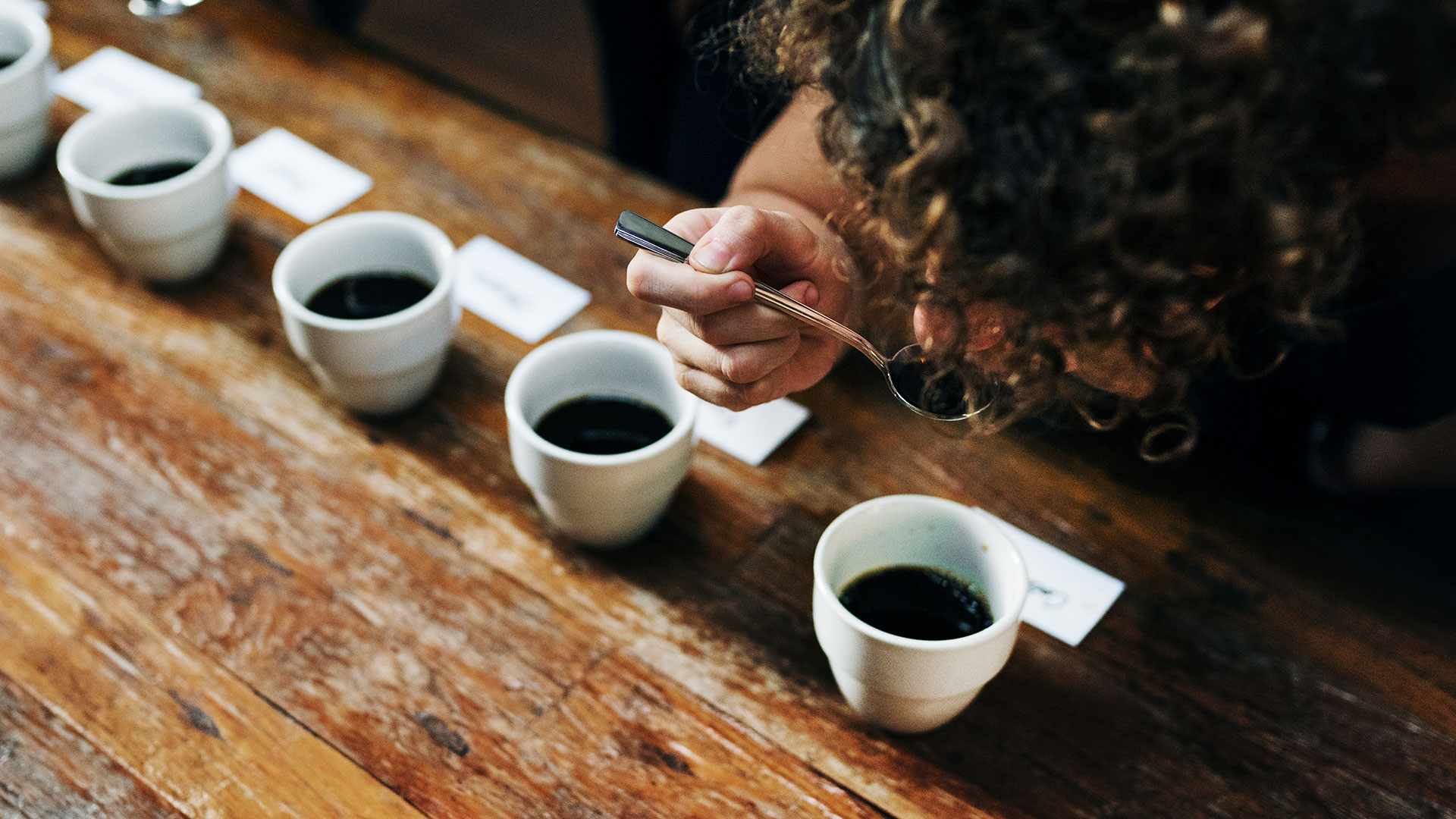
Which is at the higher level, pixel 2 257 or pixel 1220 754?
pixel 1220 754

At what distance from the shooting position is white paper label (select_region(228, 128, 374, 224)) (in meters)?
1.27

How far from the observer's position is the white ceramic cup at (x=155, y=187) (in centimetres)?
109

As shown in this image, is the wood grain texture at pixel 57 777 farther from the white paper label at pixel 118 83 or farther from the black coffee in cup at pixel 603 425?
the white paper label at pixel 118 83

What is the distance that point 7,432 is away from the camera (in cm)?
103

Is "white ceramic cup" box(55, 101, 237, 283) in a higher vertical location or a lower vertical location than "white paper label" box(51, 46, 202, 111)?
higher

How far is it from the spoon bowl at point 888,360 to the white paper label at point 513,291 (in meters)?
0.30

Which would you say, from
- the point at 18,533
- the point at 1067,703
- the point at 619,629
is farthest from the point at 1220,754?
the point at 18,533

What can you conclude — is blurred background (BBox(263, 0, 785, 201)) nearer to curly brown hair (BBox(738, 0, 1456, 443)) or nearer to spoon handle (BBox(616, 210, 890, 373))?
spoon handle (BBox(616, 210, 890, 373))

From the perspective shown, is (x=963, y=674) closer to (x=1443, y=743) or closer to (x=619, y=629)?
(x=619, y=629)

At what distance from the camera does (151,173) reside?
117 centimetres

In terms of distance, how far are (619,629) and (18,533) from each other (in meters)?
0.53

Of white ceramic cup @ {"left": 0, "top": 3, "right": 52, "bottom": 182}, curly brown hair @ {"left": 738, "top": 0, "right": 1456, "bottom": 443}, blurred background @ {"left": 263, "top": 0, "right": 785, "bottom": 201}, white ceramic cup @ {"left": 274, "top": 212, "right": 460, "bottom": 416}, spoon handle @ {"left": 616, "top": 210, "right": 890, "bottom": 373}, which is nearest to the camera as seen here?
curly brown hair @ {"left": 738, "top": 0, "right": 1456, "bottom": 443}

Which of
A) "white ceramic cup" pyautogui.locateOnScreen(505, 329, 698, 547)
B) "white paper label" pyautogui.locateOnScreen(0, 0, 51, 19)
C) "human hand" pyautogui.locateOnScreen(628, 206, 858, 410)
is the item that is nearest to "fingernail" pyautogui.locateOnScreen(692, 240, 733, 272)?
"human hand" pyautogui.locateOnScreen(628, 206, 858, 410)

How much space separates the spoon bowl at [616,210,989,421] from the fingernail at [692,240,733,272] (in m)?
0.02
